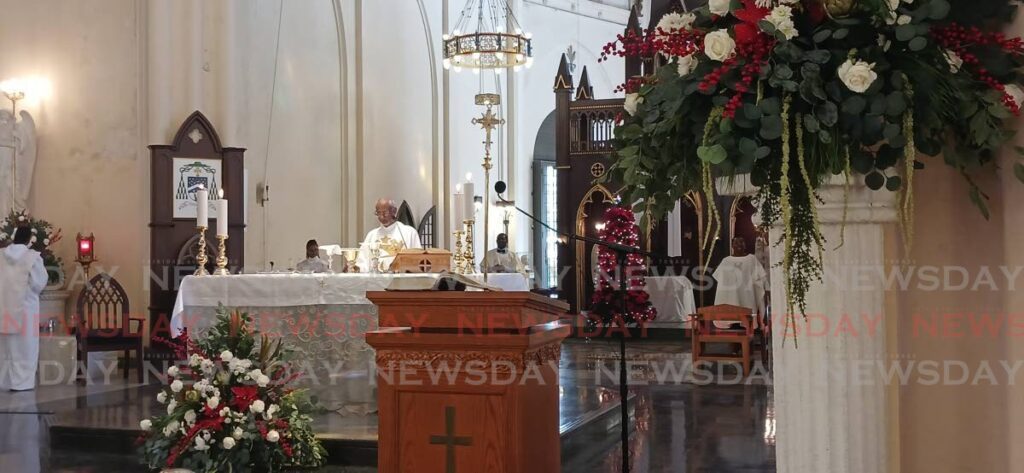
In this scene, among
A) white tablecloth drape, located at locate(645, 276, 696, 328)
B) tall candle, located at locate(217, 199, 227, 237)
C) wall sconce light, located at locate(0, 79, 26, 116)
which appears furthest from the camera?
white tablecloth drape, located at locate(645, 276, 696, 328)

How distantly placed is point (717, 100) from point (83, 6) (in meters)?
10.9

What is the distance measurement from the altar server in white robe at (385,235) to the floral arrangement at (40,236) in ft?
12.6

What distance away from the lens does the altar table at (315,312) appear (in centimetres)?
721

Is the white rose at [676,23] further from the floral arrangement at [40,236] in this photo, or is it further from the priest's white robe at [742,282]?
the priest's white robe at [742,282]

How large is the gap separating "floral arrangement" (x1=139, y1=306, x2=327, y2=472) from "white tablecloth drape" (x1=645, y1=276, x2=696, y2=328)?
36.3 feet

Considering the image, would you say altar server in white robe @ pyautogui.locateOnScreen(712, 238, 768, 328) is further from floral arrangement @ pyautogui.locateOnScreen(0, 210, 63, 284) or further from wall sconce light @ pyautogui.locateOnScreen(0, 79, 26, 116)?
wall sconce light @ pyautogui.locateOnScreen(0, 79, 26, 116)

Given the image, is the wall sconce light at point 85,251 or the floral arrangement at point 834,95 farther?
the wall sconce light at point 85,251

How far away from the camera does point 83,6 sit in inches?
444

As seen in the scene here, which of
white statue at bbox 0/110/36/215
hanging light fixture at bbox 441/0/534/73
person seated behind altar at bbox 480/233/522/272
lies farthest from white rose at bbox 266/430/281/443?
person seated behind altar at bbox 480/233/522/272

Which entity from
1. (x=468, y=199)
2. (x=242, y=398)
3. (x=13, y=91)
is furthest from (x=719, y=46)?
(x=13, y=91)

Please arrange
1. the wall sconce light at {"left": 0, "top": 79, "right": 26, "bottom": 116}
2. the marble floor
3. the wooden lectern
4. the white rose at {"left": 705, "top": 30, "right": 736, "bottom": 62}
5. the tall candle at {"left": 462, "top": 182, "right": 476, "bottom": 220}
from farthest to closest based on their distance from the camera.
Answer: the wall sconce light at {"left": 0, "top": 79, "right": 26, "bottom": 116} < the tall candle at {"left": 462, "top": 182, "right": 476, "bottom": 220} < the marble floor < the wooden lectern < the white rose at {"left": 705, "top": 30, "right": 736, "bottom": 62}

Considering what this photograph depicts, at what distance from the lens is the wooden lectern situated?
3518 mm

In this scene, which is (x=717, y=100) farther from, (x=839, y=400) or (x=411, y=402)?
(x=411, y=402)

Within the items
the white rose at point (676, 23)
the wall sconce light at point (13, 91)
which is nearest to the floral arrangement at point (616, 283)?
the wall sconce light at point (13, 91)
